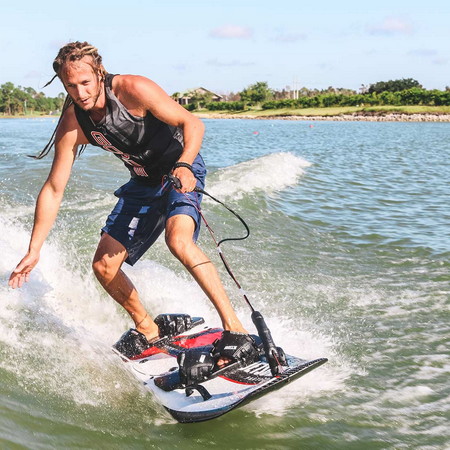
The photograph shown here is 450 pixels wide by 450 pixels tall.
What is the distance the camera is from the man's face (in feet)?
12.4

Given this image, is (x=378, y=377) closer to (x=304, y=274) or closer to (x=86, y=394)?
(x=86, y=394)

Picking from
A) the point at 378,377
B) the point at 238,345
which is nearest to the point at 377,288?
the point at 378,377

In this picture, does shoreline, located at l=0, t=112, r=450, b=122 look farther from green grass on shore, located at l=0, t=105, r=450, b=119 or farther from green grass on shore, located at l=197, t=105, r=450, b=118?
green grass on shore, located at l=197, t=105, r=450, b=118

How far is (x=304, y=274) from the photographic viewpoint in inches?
287

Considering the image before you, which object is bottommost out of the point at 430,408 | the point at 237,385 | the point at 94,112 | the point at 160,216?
the point at 430,408

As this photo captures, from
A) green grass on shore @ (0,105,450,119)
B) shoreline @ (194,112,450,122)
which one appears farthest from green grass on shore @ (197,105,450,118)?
shoreline @ (194,112,450,122)

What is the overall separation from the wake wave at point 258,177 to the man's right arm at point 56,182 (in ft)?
26.2

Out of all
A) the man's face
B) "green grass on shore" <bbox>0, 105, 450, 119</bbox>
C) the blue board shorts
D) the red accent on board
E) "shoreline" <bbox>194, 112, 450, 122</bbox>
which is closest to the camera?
the man's face

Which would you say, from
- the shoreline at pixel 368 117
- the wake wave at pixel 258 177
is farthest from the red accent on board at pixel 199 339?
the shoreline at pixel 368 117

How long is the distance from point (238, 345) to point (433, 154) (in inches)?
913

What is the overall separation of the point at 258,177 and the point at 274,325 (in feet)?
29.8

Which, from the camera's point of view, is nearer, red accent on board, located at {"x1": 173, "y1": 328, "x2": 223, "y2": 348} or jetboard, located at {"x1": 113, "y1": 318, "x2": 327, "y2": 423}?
jetboard, located at {"x1": 113, "y1": 318, "x2": 327, "y2": 423}

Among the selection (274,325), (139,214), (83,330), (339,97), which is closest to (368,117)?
(339,97)

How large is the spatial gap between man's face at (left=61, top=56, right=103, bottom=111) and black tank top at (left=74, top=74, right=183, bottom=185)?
0.10 meters
